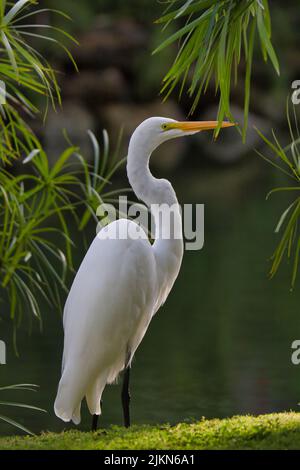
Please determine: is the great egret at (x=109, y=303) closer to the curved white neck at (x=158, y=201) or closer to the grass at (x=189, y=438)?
the curved white neck at (x=158, y=201)

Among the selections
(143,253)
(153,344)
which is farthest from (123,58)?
(143,253)

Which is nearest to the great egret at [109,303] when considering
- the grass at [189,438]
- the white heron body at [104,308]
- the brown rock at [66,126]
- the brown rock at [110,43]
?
the white heron body at [104,308]

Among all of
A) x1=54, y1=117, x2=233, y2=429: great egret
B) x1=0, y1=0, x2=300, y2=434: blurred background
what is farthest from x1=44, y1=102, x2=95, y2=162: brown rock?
x1=54, y1=117, x2=233, y2=429: great egret

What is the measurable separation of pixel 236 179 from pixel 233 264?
620 centimetres

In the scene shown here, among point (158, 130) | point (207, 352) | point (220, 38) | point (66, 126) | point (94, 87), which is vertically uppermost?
point (94, 87)

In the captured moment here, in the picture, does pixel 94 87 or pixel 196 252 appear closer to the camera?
pixel 196 252

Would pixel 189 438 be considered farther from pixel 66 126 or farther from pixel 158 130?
pixel 66 126

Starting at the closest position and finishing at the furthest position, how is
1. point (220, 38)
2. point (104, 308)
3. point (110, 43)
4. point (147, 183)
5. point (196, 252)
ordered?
1. point (220, 38)
2. point (104, 308)
3. point (147, 183)
4. point (196, 252)
5. point (110, 43)

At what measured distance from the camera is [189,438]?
2836 millimetres

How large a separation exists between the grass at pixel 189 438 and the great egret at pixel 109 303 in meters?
0.27

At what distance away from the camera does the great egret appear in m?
3.34

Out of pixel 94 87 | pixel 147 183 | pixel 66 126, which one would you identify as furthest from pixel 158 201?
pixel 94 87

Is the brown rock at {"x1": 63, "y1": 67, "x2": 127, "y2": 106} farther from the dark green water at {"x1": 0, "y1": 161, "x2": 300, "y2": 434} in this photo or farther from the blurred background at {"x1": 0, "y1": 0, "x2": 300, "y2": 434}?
the dark green water at {"x1": 0, "y1": 161, "x2": 300, "y2": 434}

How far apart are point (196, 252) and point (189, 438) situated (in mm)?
7747
